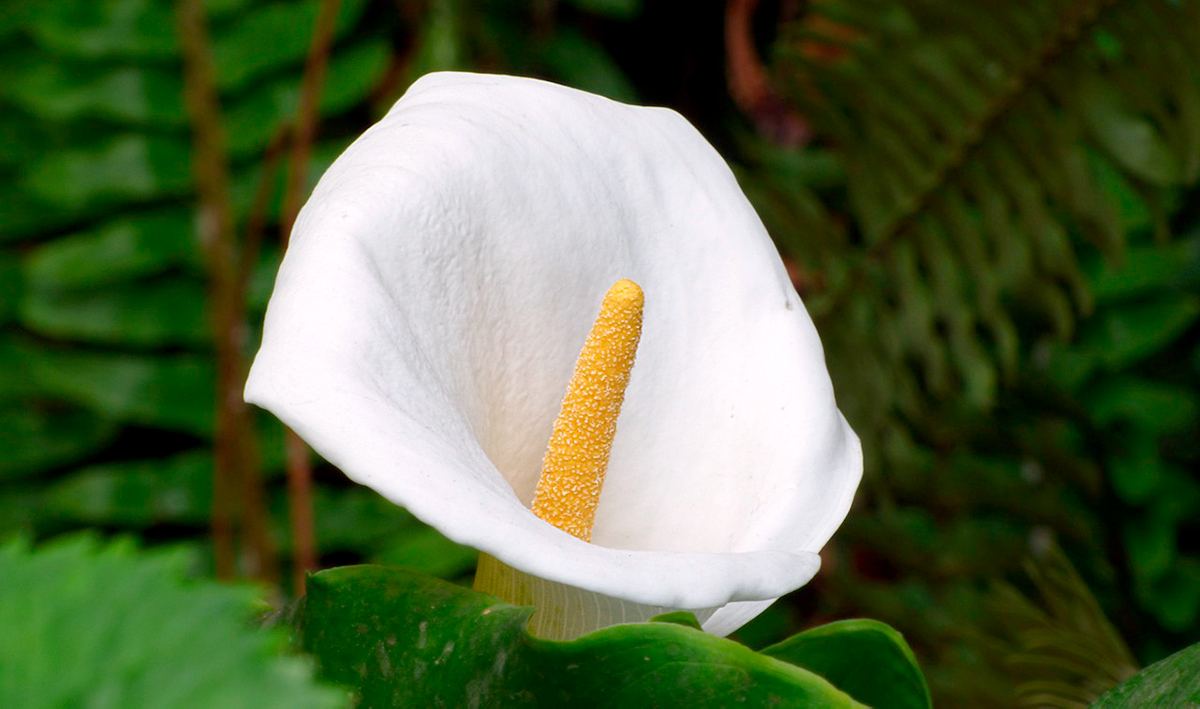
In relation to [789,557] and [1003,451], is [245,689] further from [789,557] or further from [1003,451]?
[1003,451]

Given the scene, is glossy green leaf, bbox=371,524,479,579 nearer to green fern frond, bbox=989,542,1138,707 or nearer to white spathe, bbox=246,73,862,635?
green fern frond, bbox=989,542,1138,707

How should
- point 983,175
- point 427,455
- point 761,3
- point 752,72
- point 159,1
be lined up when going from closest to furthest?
1. point 427,455
2. point 983,175
3. point 159,1
4. point 752,72
5. point 761,3

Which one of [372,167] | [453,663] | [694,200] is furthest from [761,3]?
[453,663]

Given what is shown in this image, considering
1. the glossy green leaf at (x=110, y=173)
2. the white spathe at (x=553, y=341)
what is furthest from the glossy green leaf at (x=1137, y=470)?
the glossy green leaf at (x=110, y=173)

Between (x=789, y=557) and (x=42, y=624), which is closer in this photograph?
(x=42, y=624)

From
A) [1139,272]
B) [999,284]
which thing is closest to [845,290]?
Answer: [999,284]

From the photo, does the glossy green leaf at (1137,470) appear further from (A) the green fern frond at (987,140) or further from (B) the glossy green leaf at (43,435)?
(B) the glossy green leaf at (43,435)

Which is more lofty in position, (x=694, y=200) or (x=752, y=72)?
(x=694, y=200)

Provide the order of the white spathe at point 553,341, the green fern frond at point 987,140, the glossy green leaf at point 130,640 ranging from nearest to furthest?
the glossy green leaf at point 130,640 → the white spathe at point 553,341 → the green fern frond at point 987,140
